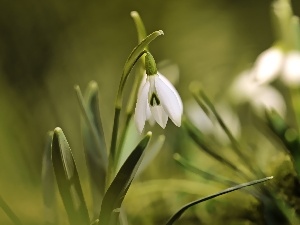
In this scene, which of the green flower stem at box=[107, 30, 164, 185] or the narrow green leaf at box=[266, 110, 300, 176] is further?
the narrow green leaf at box=[266, 110, 300, 176]

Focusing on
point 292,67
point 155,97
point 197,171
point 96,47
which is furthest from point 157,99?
point 96,47

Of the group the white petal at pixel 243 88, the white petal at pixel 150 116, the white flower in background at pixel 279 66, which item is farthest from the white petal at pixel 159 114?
the white petal at pixel 243 88

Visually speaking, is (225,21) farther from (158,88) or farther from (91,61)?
(158,88)

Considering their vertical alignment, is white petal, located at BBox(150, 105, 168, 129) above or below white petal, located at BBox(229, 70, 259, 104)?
above

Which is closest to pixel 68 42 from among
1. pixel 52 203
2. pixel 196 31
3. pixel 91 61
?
pixel 91 61

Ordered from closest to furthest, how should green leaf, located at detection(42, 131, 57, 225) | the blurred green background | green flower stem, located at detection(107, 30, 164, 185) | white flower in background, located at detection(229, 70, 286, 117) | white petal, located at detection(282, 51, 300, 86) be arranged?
green flower stem, located at detection(107, 30, 164, 185) → green leaf, located at detection(42, 131, 57, 225) → white petal, located at detection(282, 51, 300, 86) → white flower in background, located at detection(229, 70, 286, 117) → the blurred green background

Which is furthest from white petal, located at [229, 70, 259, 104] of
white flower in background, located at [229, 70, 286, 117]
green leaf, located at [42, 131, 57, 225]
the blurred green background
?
green leaf, located at [42, 131, 57, 225]

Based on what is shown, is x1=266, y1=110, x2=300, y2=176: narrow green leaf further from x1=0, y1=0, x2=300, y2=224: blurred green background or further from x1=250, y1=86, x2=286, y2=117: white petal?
x1=0, y1=0, x2=300, y2=224: blurred green background
